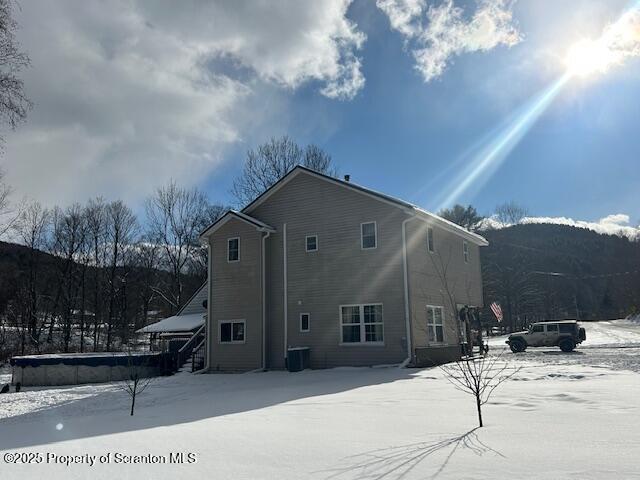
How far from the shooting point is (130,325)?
53375mm

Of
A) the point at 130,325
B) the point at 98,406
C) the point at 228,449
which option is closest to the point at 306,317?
the point at 98,406

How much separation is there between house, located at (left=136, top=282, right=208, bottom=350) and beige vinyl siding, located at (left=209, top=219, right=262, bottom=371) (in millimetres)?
5503

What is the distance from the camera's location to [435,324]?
21297 mm

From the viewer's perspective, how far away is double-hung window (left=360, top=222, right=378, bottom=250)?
66.6 feet

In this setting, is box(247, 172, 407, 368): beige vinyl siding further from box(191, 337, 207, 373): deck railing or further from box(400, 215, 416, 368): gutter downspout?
box(191, 337, 207, 373): deck railing

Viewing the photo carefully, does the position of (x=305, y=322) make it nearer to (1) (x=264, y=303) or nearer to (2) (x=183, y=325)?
(1) (x=264, y=303)

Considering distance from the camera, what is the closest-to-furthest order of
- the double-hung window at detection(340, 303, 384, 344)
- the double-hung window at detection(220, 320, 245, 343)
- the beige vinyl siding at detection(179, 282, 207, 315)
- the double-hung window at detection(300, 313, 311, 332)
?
1. the double-hung window at detection(340, 303, 384, 344)
2. the double-hung window at detection(300, 313, 311, 332)
3. the double-hung window at detection(220, 320, 245, 343)
4. the beige vinyl siding at detection(179, 282, 207, 315)

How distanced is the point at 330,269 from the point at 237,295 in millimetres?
4511

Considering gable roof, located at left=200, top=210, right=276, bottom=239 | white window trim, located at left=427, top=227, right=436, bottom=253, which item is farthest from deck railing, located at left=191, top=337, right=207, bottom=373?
white window trim, located at left=427, top=227, right=436, bottom=253

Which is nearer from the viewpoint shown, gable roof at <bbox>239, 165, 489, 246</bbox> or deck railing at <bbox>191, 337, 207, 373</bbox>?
gable roof at <bbox>239, 165, 489, 246</bbox>

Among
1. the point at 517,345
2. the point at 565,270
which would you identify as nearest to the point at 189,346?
the point at 517,345

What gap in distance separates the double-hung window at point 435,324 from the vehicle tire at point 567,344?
8.90m

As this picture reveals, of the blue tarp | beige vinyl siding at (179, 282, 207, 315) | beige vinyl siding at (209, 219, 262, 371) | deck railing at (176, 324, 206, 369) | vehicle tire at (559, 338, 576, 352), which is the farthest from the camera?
beige vinyl siding at (179, 282, 207, 315)

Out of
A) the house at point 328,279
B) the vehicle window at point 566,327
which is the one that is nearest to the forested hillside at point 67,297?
the house at point 328,279
